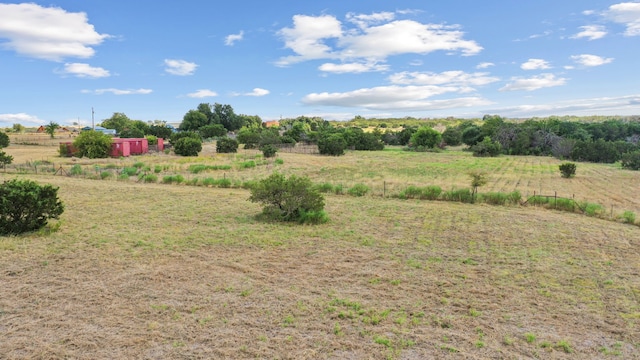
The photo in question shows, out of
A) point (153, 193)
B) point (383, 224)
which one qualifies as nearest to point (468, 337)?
point (383, 224)

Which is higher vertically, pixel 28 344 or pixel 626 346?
pixel 28 344

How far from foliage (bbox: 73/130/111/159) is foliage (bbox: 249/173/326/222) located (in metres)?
34.8

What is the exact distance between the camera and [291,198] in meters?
14.2

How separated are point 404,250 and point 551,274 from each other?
11.3 ft

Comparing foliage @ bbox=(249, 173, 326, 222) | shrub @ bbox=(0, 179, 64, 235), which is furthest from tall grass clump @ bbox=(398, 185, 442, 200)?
shrub @ bbox=(0, 179, 64, 235)

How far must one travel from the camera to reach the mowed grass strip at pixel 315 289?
5.94 meters

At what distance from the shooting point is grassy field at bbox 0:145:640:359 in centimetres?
593

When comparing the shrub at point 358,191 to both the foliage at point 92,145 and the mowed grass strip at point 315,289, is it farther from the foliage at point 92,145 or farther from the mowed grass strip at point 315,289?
the foliage at point 92,145

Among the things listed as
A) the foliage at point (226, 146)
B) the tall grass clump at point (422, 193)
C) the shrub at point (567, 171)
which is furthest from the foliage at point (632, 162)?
the foliage at point (226, 146)

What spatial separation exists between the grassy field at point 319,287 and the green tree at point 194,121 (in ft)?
294

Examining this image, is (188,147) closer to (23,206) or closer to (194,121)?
(23,206)

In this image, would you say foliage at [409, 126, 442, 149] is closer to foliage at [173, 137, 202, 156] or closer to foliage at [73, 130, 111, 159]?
foliage at [173, 137, 202, 156]

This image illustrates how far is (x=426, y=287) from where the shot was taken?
821 cm

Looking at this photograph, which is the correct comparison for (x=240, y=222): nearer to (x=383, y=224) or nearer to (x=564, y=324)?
(x=383, y=224)
